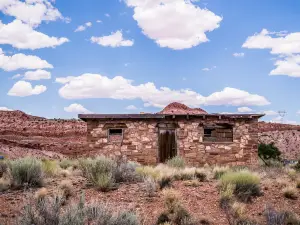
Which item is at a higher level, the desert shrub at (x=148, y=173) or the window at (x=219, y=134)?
the window at (x=219, y=134)

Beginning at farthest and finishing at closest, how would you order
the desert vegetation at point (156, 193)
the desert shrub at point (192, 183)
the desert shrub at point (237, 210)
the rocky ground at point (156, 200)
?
the desert shrub at point (192, 183) → the desert shrub at point (237, 210) → the rocky ground at point (156, 200) → the desert vegetation at point (156, 193)

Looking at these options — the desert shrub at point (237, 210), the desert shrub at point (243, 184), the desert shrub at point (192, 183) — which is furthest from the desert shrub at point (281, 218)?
the desert shrub at point (192, 183)

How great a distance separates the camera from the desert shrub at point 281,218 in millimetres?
7340

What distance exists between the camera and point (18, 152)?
81.9 feet

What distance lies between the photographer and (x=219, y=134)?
17.2 meters

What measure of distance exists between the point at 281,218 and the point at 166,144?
9689mm

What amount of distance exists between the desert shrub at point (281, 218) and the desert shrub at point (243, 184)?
107 cm

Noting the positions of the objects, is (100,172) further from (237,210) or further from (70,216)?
(70,216)

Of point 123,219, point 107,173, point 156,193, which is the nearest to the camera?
point 123,219

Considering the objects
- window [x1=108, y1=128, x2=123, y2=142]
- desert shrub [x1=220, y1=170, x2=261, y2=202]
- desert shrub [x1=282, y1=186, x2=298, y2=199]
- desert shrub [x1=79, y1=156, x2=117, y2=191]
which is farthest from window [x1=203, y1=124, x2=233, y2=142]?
desert shrub [x1=282, y1=186, x2=298, y2=199]

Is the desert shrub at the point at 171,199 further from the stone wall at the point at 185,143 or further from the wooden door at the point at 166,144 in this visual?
the wooden door at the point at 166,144

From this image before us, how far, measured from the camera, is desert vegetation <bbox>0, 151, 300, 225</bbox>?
24.8 feet

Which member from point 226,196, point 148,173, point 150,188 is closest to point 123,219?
point 150,188

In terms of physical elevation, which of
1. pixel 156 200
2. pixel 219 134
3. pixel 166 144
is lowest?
pixel 156 200
